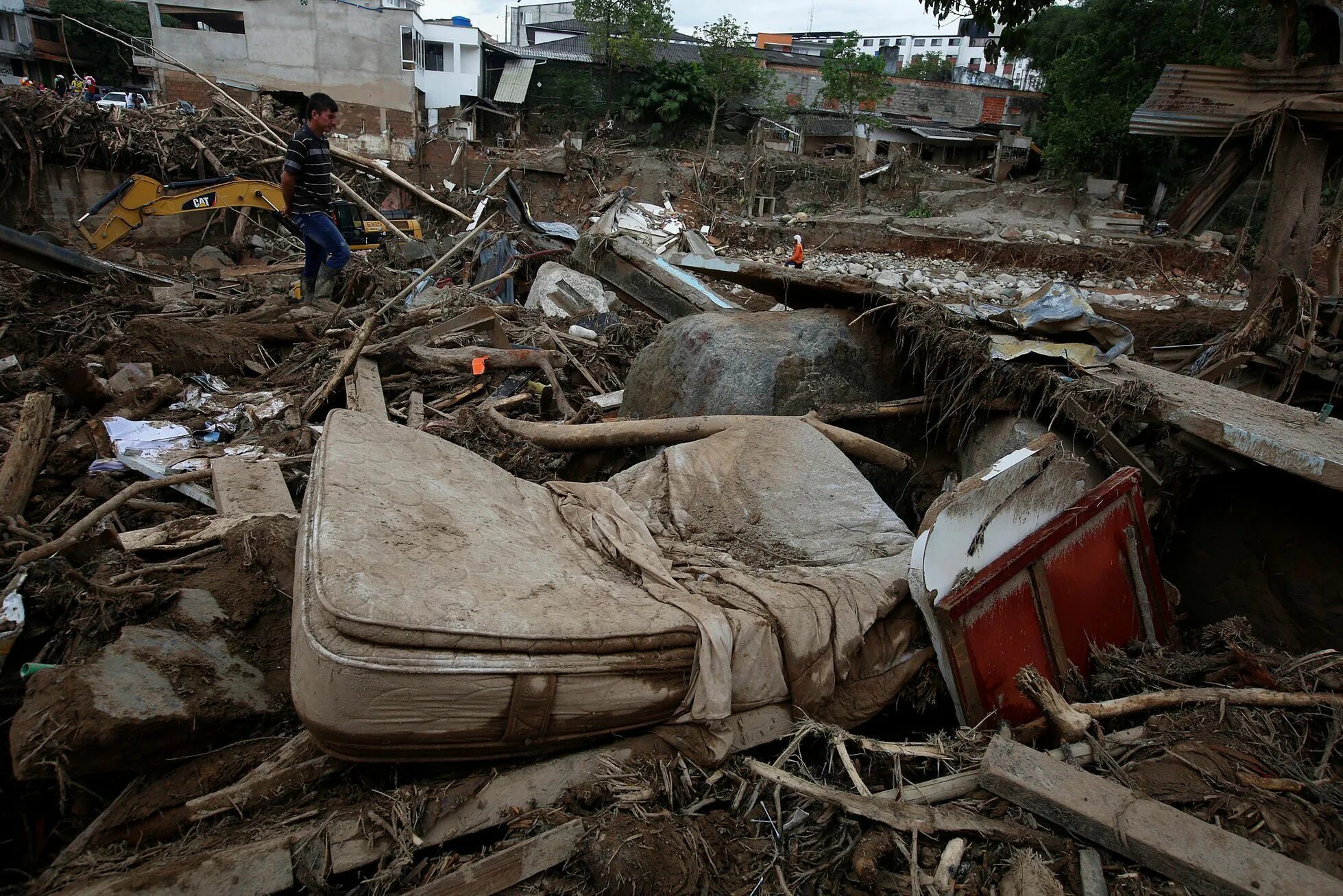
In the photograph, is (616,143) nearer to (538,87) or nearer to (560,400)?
(538,87)

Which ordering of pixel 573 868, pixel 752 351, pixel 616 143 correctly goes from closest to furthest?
1. pixel 573 868
2. pixel 752 351
3. pixel 616 143

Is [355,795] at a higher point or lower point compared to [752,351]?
lower

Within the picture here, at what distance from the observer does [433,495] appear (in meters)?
2.33

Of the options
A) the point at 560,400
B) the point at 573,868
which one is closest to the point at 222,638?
the point at 573,868

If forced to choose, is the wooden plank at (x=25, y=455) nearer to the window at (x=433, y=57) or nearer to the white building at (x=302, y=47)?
the white building at (x=302, y=47)

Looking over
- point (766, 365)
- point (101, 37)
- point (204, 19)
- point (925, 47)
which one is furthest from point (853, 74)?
point (925, 47)

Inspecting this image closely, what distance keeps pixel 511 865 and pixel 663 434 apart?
87.0 inches

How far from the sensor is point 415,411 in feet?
16.1

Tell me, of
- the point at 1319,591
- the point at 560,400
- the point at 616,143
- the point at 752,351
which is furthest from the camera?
the point at 616,143

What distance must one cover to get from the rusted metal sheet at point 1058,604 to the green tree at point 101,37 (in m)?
36.7

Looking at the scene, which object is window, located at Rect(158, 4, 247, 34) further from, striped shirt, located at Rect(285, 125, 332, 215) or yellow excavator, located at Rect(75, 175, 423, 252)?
striped shirt, located at Rect(285, 125, 332, 215)

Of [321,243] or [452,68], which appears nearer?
[321,243]

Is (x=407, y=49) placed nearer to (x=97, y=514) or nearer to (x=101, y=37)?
(x=101, y=37)

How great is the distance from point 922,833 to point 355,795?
1.39 meters
